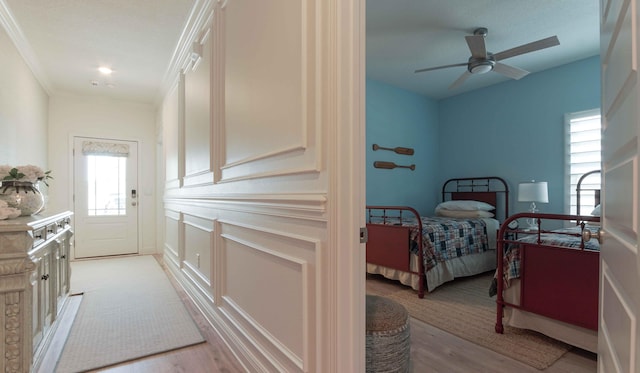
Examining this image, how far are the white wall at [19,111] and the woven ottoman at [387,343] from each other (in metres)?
3.49

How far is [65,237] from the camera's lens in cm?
278

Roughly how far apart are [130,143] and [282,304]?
4947mm

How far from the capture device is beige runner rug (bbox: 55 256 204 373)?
6.56 ft

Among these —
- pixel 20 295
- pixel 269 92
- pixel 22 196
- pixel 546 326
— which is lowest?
pixel 546 326

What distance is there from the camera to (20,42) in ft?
10.2

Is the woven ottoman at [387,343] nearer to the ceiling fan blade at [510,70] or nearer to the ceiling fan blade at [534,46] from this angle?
the ceiling fan blade at [534,46]

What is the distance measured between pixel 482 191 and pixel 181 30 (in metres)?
4.70

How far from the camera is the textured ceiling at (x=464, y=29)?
286 centimetres

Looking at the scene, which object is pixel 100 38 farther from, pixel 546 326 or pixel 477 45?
pixel 546 326

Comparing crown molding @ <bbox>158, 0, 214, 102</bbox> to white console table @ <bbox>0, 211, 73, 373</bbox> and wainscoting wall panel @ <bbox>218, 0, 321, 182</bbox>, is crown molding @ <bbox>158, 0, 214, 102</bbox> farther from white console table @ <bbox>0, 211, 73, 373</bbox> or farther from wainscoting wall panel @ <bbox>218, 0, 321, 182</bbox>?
white console table @ <bbox>0, 211, 73, 373</bbox>

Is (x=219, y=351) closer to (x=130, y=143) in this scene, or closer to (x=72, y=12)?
(x=72, y=12)

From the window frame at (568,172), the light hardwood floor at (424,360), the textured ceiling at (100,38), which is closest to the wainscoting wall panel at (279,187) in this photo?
the light hardwood floor at (424,360)

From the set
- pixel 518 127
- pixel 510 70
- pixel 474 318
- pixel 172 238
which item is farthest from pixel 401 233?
pixel 172 238

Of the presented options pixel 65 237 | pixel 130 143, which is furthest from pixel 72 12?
pixel 130 143
